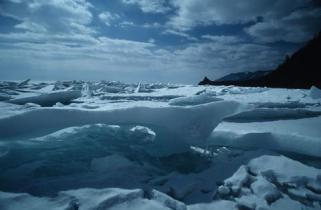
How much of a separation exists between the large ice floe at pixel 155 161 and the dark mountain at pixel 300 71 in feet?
103

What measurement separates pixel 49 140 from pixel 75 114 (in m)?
0.68

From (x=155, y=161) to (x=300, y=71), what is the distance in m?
36.2

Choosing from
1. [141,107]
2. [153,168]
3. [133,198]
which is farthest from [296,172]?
[141,107]

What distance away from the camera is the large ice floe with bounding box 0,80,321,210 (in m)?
2.39

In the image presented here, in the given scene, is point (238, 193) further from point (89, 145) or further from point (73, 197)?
point (89, 145)

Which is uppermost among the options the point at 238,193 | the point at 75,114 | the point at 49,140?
the point at 75,114

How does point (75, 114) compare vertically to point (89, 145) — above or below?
above

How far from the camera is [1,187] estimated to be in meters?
2.43

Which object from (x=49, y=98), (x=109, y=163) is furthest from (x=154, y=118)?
(x=49, y=98)

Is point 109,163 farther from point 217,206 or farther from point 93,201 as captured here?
point 217,206

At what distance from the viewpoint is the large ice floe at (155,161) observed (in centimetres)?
239

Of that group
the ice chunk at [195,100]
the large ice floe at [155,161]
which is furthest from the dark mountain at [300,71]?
the large ice floe at [155,161]

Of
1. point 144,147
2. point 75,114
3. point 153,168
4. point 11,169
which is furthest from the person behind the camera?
point 144,147

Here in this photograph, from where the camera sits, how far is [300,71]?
108ft
